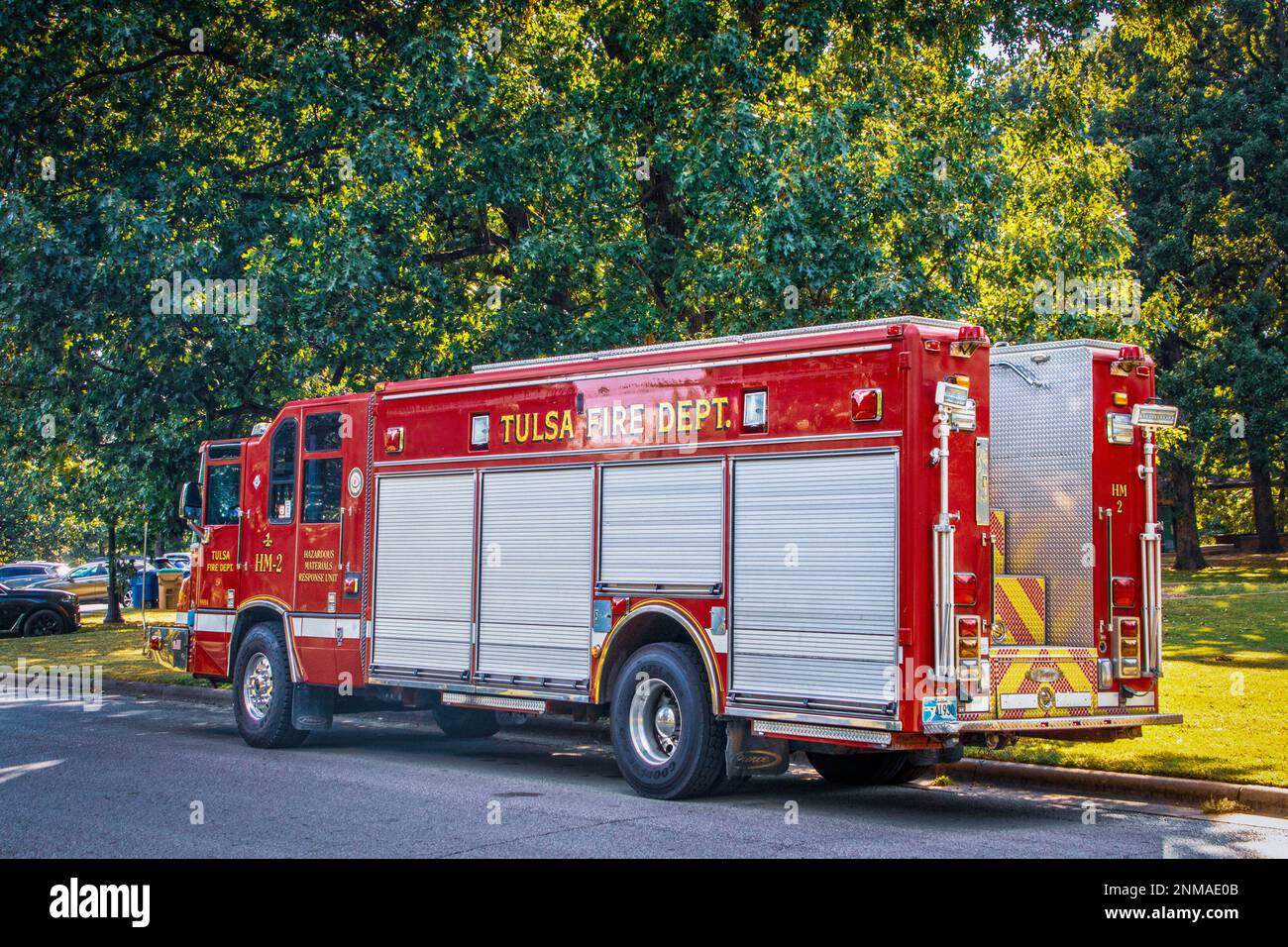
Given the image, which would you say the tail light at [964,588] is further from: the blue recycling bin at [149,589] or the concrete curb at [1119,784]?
the blue recycling bin at [149,589]

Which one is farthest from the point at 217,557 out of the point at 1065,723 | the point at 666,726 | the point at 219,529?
the point at 1065,723

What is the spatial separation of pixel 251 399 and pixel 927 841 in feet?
40.8

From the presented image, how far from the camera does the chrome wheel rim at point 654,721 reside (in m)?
11.1

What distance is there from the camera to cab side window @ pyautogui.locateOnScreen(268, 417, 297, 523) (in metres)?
14.9

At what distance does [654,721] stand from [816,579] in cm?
195

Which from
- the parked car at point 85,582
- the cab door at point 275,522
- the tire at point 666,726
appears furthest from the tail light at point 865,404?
the parked car at point 85,582

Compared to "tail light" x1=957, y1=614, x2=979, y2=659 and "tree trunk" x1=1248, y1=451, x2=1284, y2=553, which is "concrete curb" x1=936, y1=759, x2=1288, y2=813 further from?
"tree trunk" x1=1248, y1=451, x2=1284, y2=553

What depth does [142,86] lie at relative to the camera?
60.0ft

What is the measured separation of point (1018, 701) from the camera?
9.86 metres

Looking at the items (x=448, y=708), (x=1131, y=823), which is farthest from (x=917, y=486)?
(x=448, y=708)

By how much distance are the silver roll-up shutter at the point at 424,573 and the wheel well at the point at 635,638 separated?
68.4 inches

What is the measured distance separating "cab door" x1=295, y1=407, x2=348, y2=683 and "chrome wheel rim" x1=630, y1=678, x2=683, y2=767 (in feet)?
13.1

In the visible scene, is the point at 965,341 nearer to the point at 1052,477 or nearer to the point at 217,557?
the point at 1052,477
